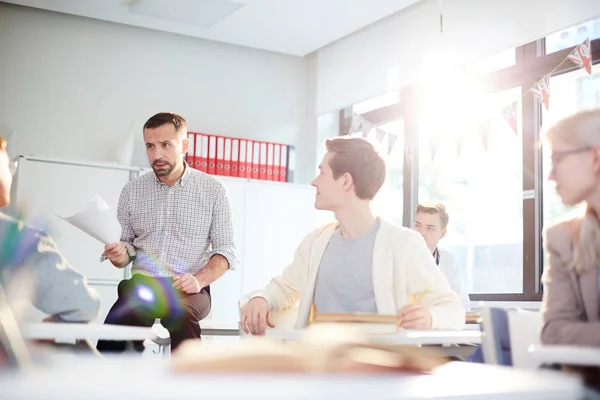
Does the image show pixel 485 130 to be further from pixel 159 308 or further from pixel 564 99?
pixel 159 308

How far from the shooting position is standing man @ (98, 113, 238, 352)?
3.68 m

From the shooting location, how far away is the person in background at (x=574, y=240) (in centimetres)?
170

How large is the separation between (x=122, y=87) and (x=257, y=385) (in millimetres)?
5821

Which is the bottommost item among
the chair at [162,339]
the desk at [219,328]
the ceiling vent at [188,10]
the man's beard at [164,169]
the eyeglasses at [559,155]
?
the chair at [162,339]

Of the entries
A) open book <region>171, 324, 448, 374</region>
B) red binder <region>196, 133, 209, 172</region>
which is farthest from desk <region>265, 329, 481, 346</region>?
red binder <region>196, 133, 209, 172</region>

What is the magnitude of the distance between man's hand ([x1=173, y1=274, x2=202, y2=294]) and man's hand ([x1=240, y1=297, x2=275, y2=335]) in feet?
3.11

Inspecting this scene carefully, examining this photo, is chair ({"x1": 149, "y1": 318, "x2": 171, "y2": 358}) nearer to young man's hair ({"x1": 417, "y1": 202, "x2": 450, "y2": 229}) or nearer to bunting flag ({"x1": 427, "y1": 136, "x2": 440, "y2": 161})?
young man's hair ({"x1": 417, "y1": 202, "x2": 450, "y2": 229})

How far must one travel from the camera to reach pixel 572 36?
4.68 m

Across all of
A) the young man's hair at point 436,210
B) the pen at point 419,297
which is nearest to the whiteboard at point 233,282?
the young man's hair at point 436,210

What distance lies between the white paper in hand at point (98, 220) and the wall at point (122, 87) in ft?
10.4

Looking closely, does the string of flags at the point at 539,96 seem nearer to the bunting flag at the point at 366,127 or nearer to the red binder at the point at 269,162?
the bunting flag at the point at 366,127

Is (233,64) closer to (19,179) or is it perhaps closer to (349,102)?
(349,102)

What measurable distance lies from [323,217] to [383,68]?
138 cm

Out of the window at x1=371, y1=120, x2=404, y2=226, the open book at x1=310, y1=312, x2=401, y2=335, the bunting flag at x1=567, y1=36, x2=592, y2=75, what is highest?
the bunting flag at x1=567, y1=36, x2=592, y2=75
